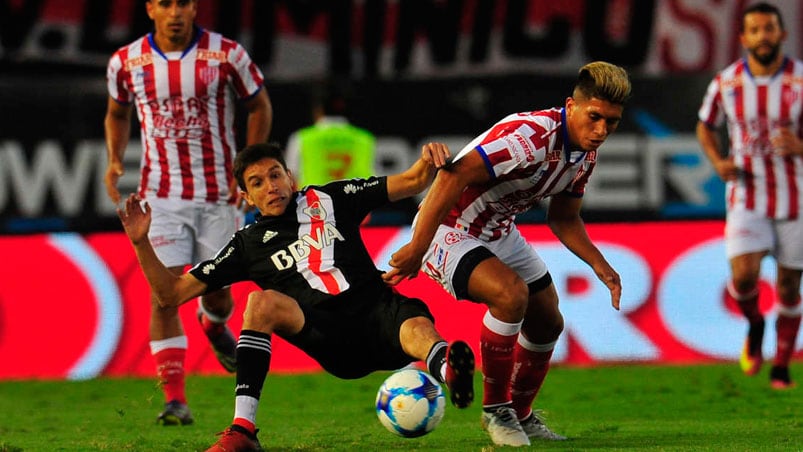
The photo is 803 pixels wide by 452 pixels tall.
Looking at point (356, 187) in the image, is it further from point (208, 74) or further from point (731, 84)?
point (731, 84)

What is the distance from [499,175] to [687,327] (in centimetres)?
543

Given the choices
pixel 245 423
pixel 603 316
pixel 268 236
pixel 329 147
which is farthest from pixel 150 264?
pixel 603 316

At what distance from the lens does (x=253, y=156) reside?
257 inches

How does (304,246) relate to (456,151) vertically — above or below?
above

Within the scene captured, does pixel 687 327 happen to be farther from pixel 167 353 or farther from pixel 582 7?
pixel 167 353

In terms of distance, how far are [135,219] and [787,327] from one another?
16.7 feet

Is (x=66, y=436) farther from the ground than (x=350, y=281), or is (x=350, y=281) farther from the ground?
(x=350, y=281)

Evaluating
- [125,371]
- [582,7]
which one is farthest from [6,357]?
[582,7]

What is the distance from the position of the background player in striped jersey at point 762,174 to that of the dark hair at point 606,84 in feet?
11.9

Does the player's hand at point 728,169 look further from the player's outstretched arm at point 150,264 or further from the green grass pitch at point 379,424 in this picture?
the player's outstretched arm at point 150,264

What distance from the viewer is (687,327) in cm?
1126

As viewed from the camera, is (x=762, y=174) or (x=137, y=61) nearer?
(x=137, y=61)

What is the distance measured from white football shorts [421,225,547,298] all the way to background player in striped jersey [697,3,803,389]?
10.6 feet

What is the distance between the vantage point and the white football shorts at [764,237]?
9578 mm
